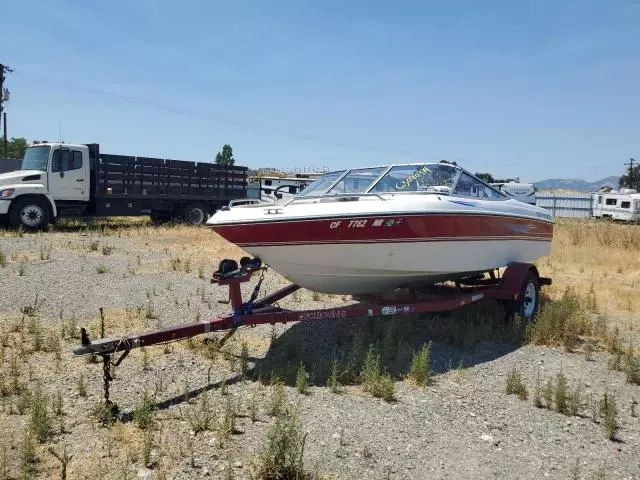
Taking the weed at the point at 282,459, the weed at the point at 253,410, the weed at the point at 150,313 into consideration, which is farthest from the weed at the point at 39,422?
the weed at the point at 150,313

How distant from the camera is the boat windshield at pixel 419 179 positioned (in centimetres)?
631

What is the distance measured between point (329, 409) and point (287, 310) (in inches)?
61.5

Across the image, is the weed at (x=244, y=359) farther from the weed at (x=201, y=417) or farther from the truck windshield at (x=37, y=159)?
the truck windshield at (x=37, y=159)

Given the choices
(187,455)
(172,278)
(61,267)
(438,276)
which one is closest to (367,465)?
(187,455)

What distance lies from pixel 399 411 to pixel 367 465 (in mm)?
861

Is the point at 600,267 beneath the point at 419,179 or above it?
beneath

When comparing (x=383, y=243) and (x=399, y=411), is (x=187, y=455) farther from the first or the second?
(x=383, y=243)

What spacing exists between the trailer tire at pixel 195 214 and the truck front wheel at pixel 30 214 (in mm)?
4198

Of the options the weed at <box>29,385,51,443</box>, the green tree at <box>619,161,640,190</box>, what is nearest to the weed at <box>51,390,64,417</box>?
the weed at <box>29,385,51,443</box>

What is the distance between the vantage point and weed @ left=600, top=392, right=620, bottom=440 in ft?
12.9

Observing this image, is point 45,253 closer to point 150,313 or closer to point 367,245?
point 150,313

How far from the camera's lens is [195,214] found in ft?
57.7

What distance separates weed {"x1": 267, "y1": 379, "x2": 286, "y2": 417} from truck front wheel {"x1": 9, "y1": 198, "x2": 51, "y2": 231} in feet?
38.9

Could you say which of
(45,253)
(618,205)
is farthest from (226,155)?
(45,253)
